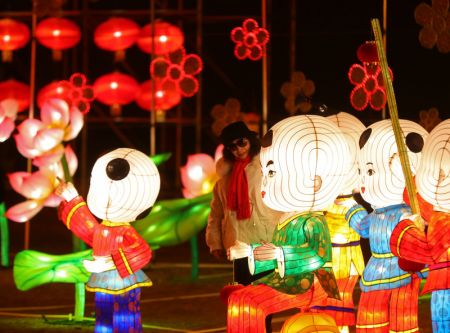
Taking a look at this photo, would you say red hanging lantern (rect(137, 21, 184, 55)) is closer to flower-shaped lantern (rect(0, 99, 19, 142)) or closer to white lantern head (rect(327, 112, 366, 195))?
flower-shaped lantern (rect(0, 99, 19, 142))

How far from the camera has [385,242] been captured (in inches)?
243

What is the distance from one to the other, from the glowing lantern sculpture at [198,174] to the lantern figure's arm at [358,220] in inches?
142

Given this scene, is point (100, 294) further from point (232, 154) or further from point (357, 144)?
point (357, 144)

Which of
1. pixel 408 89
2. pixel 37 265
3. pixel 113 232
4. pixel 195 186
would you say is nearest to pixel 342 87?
pixel 408 89

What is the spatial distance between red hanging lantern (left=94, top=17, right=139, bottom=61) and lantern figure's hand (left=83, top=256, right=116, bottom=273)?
18.9 ft

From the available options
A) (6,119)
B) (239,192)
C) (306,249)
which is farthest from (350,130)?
(6,119)

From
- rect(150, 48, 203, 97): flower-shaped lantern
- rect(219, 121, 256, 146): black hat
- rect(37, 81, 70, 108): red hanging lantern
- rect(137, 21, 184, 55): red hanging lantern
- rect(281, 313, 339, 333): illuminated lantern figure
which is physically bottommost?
rect(281, 313, 339, 333): illuminated lantern figure

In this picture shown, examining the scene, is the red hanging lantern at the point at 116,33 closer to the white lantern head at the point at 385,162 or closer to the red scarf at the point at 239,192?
the red scarf at the point at 239,192

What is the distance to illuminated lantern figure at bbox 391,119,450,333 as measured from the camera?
5.50 m

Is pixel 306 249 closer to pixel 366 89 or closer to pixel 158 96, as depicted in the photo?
pixel 366 89

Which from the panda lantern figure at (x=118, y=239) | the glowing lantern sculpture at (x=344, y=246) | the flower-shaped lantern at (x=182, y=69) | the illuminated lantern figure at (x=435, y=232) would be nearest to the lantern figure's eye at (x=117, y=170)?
the panda lantern figure at (x=118, y=239)

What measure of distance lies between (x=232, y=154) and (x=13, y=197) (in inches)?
480

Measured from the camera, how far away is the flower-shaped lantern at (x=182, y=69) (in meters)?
11.3

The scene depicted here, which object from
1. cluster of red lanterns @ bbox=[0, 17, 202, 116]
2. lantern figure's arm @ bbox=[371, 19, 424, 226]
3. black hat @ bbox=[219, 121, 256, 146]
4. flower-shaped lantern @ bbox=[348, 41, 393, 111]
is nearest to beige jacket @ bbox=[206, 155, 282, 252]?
black hat @ bbox=[219, 121, 256, 146]
